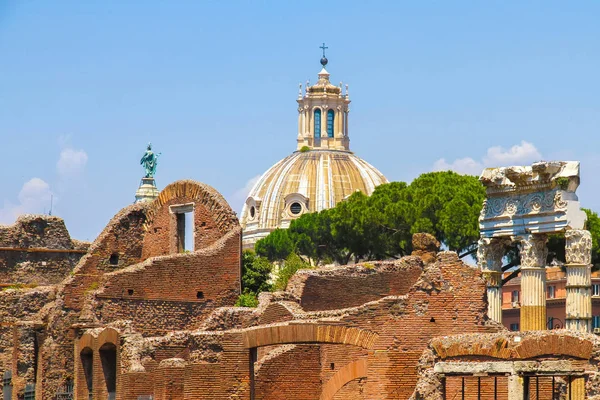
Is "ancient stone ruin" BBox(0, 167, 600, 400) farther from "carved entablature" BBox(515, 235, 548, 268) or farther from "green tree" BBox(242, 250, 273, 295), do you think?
"green tree" BBox(242, 250, 273, 295)

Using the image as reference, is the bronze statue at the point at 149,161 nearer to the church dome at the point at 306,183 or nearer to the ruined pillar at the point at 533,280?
the church dome at the point at 306,183

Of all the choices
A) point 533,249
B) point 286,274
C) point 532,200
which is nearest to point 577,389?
point 532,200

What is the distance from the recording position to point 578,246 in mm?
43375

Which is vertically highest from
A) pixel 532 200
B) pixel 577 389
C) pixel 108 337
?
pixel 532 200

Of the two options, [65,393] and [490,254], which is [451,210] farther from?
[65,393]

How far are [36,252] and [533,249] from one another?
12.2 m

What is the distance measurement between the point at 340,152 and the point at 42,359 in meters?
117

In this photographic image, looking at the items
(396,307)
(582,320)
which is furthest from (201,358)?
(582,320)

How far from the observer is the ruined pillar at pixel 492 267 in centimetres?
4619

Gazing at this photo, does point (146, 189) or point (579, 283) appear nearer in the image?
point (579, 283)

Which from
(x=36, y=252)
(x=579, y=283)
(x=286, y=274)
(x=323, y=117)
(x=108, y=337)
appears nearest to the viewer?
(x=108, y=337)

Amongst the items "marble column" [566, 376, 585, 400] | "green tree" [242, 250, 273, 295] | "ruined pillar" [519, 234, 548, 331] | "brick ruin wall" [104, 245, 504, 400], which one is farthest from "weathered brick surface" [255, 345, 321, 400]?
"ruined pillar" [519, 234, 548, 331]

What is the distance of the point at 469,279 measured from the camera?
99.5ft

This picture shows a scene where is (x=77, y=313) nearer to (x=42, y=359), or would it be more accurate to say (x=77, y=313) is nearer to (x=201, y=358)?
(x=42, y=359)
